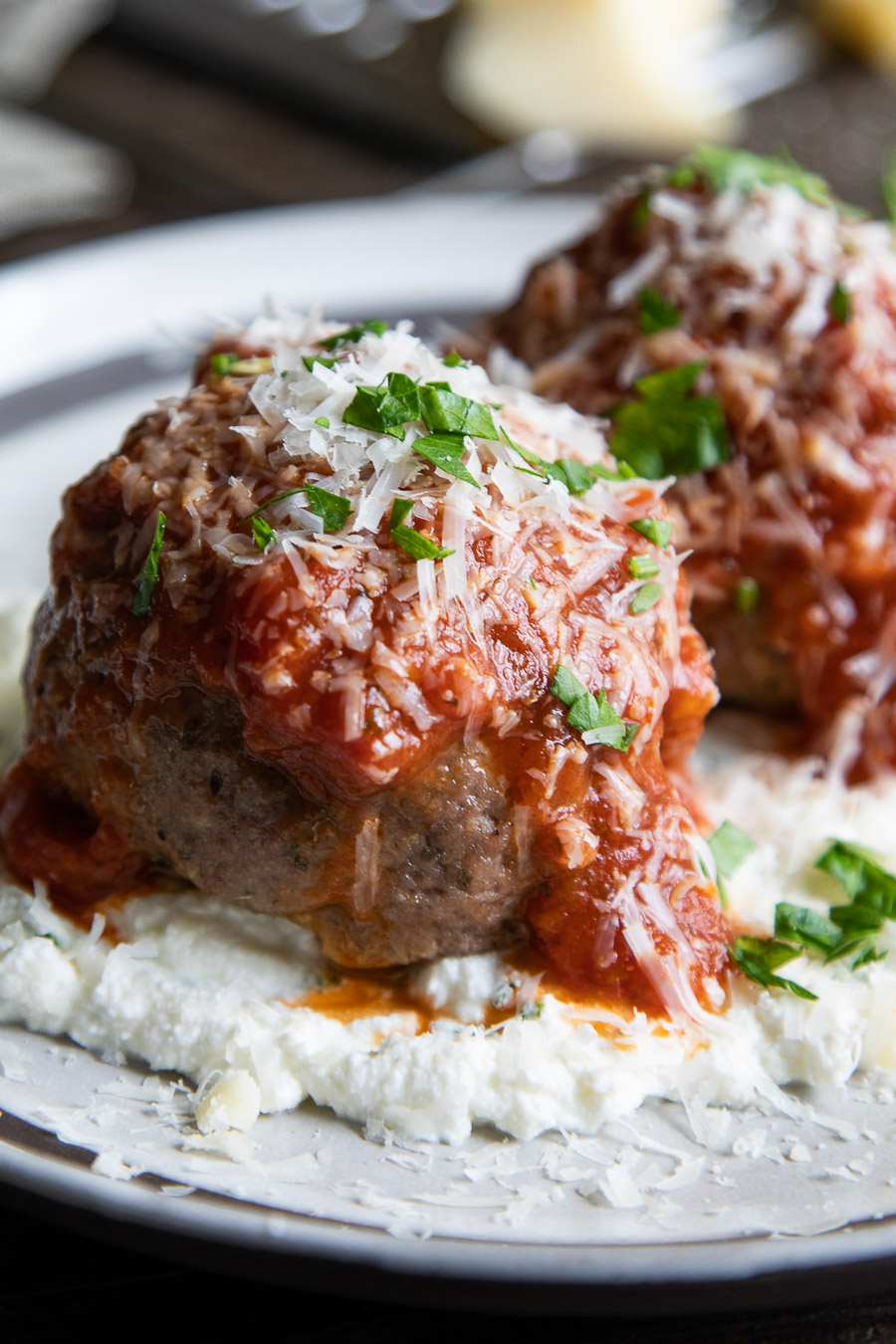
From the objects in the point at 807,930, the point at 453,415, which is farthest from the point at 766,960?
the point at 453,415

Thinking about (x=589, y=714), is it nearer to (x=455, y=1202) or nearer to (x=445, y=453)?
(x=445, y=453)

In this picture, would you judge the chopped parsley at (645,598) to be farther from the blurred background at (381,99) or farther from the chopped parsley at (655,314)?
the blurred background at (381,99)

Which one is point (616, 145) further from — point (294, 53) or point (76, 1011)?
point (76, 1011)

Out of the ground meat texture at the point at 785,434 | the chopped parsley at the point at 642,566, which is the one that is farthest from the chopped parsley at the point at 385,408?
the ground meat texture at the point at 785,434

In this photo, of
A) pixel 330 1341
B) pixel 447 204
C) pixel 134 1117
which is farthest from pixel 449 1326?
pixel 447 204

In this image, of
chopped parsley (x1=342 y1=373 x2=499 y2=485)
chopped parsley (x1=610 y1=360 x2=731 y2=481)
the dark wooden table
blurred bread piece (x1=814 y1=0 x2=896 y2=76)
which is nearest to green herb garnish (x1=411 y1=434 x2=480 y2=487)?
chopped parsley (x1=342 y1=373 x2=499 y2=485)
